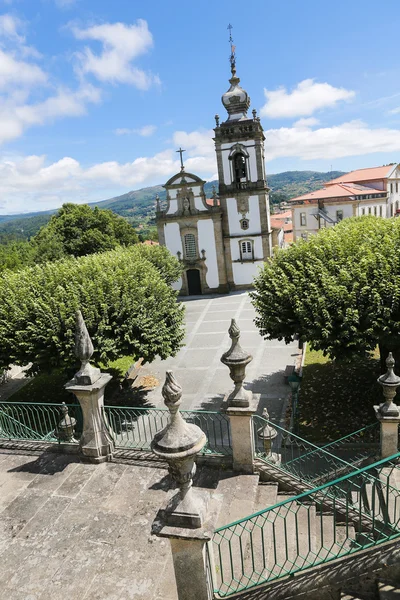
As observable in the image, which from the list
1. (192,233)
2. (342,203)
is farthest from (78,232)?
(342,203)

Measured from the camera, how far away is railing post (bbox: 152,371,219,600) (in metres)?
4.89

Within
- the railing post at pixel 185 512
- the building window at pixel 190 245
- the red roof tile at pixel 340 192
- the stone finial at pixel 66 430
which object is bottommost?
the stone finial at pixel 66 430

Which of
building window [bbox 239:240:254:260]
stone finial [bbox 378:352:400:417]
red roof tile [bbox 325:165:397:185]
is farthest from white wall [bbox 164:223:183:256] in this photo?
red roof tile [bbox 325:165:397:185]

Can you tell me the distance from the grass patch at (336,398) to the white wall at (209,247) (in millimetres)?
18462

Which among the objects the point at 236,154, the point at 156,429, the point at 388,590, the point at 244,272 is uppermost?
the point at 236,154

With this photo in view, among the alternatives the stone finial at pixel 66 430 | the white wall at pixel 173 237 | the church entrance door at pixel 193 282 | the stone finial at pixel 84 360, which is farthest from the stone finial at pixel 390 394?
the white wall at pixel 173 237

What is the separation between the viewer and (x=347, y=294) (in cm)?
1227

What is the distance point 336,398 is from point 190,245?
2337 cm

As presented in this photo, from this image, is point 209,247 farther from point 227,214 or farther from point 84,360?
point 84,360

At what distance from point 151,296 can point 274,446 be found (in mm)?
6890

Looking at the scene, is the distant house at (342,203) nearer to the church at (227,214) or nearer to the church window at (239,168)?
the church at (227,214)

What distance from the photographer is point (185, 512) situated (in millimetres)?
4922

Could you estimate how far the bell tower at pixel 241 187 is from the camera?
3425 centimetres

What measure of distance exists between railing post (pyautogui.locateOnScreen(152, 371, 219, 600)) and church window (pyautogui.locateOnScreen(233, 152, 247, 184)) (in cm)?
3249
